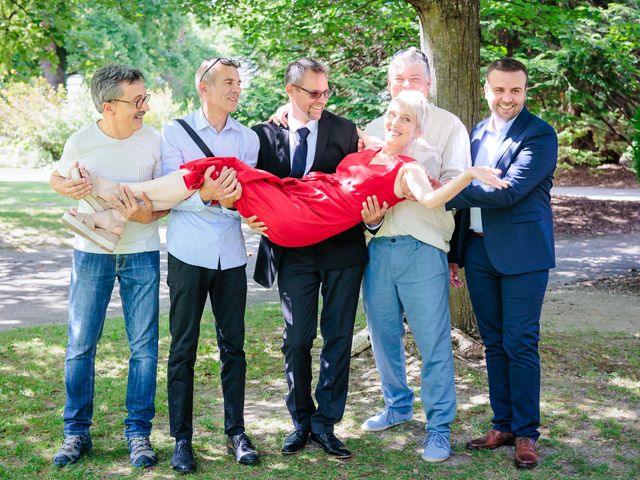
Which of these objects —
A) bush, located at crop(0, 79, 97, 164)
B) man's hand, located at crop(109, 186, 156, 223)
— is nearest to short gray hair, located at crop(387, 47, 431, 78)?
man's hand, located at crop(109, 186, 156, 223)

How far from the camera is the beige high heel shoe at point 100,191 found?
158 inches

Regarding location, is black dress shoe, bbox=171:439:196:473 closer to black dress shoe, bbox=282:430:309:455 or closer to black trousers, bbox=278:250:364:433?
black dress shoe, bbox=282:430:309:455

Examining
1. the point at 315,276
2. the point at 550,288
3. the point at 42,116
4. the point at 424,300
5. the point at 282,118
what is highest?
the point at 42,116

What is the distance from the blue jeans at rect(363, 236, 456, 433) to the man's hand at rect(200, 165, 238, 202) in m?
0.92

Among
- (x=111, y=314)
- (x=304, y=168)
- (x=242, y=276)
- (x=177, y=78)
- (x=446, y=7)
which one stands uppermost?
(x=177, y=78)

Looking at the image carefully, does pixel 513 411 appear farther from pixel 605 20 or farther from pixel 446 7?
pixel 605 20

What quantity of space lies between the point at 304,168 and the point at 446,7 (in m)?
2.22

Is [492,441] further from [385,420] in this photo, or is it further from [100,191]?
[100,191]

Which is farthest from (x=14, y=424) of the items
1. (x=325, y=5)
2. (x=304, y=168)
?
(x=325, y=5)

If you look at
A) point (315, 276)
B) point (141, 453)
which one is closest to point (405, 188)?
point (315, 276)

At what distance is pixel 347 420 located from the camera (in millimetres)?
4891

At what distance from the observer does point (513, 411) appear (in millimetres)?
4266

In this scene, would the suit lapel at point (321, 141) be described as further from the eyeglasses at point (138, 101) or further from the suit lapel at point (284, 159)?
the eyeglasses at point (138, 101)

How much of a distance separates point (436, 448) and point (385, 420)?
0.54 m
